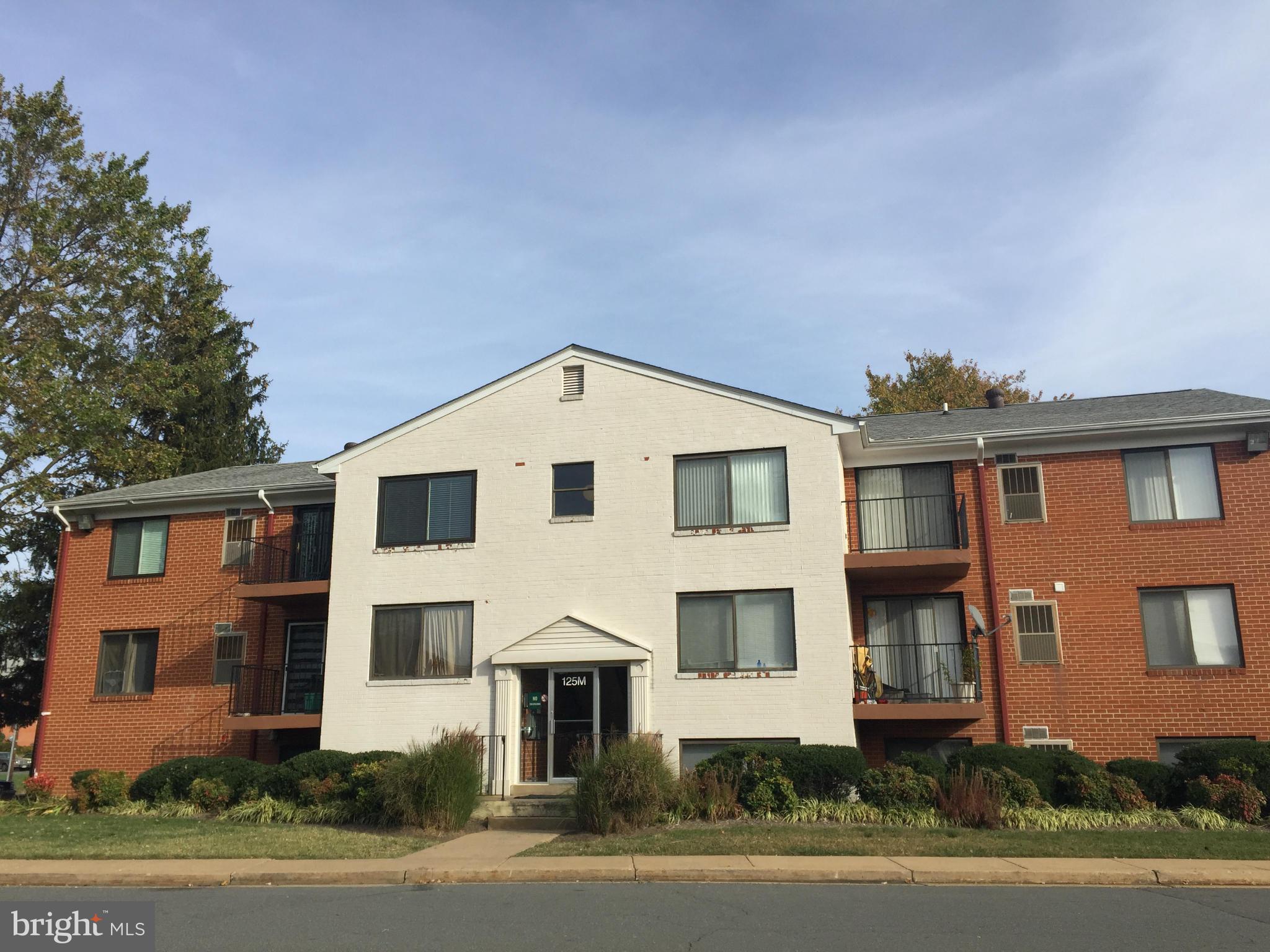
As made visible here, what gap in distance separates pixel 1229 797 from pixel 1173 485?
624 cm

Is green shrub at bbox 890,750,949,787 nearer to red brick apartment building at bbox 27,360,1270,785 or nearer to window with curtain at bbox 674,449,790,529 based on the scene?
red brick apartment building at bbox 27,360,1270,785

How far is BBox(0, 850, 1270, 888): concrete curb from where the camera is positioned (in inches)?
434

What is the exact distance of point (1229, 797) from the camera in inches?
573

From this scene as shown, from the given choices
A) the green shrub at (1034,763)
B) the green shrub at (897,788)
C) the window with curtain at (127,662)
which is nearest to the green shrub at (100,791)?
the window with curtain at (127,662)

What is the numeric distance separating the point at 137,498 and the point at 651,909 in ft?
60.2

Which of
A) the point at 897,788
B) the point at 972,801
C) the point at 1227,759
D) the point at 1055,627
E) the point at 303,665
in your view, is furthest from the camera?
the point at 303,665

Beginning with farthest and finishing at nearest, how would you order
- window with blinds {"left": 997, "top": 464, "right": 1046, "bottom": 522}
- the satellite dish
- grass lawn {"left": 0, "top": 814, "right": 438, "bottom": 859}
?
1. window with blinds {"left": 997, "top": 464, "right": 1046, "bottom": 522}
2. the satellite dish
3. grass lawn {"left": 0, "top": 814, "right": 438, "bottom": 859}

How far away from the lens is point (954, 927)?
28.5 feet

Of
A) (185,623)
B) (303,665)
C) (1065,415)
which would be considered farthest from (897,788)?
(185,623)

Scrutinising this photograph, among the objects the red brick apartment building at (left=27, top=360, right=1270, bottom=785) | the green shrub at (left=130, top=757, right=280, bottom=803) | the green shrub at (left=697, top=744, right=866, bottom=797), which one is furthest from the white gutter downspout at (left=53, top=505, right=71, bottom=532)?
the green shrub at (left=697, top=744, right=866, bottom=797)

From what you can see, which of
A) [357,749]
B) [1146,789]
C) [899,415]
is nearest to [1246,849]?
[1146,789]

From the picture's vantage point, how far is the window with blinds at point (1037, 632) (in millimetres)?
18516

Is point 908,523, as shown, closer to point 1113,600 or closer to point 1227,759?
point 1113,600

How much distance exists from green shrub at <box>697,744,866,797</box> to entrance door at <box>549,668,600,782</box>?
10.2ft
